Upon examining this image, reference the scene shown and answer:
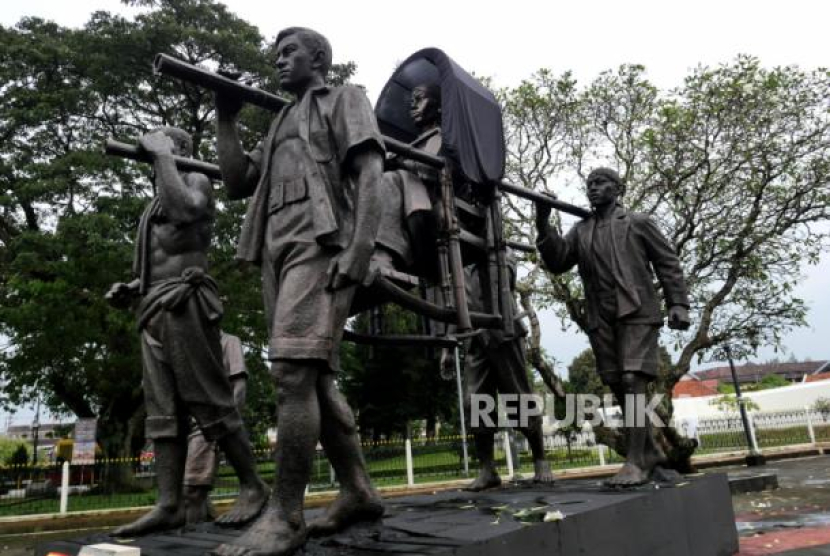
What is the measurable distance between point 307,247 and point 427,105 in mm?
2388

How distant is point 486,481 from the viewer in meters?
5.14

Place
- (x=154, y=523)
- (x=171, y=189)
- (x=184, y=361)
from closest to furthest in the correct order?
(x=154, y=523)
(x=184, y=361)
(x=171, y=189)

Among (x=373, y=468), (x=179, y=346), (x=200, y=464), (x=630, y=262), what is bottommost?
(x=373, y=468)

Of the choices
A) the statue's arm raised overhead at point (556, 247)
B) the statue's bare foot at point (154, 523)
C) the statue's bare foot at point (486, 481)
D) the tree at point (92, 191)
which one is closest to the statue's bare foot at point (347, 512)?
the statue's bare foot at point (154, 523)

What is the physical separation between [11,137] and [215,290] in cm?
1674

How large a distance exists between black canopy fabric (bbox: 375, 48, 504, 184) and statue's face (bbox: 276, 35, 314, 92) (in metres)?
1.25

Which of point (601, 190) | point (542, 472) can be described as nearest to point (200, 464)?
point (542, 472)

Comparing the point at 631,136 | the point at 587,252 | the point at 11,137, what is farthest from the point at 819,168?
the point at 11,137

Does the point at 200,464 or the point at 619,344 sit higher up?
the point at 619,344

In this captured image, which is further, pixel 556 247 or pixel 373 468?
pixel 373 468

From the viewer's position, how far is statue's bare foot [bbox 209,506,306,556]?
2.52 metres

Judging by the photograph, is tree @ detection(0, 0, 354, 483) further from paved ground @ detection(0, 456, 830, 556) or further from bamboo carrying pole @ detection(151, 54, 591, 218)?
bamboo carrying pole @ detection(151, 54, 591, 218)

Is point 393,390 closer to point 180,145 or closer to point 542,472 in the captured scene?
point 542,472

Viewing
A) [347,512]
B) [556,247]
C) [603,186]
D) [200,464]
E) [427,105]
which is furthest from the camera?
[556,247]
